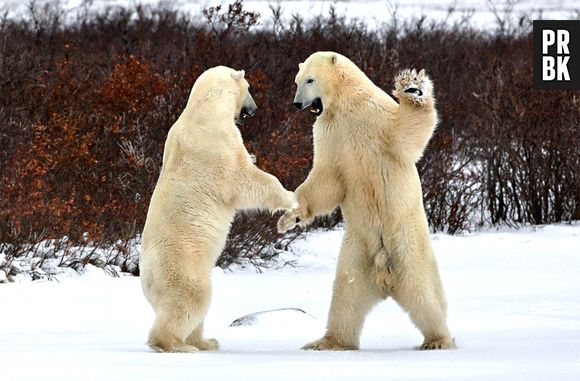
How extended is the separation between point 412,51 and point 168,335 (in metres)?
11.0

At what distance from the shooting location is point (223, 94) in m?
4.24

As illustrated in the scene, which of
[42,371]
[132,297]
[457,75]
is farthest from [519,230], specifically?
[42,371]

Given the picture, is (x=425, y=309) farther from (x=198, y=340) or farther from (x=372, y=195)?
(x=198, y=340)

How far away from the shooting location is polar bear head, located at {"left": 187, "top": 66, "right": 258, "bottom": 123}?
4.21 m

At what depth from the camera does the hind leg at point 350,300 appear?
4129mm

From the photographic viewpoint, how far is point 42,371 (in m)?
3.05

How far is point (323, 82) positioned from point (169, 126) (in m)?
4.41

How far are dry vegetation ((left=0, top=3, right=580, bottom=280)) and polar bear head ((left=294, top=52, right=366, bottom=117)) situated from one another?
3.08 m

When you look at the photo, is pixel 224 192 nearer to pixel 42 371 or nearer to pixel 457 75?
pixel 42 371

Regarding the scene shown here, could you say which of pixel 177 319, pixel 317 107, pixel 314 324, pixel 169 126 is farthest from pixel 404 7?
pixel 177 319

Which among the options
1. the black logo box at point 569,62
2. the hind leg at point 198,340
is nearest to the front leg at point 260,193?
the hind leg at point 198,340

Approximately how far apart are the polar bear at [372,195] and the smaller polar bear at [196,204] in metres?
0.25

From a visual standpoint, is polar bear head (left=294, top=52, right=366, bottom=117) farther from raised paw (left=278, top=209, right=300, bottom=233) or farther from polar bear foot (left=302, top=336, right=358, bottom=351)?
polar bear foot (left=302, top=336, right=358, bottom=351)

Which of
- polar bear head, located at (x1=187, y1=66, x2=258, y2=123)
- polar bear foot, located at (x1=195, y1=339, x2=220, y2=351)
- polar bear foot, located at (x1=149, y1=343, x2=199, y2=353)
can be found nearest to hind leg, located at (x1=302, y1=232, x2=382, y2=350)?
polar bear foot, located at (x1=195, y1=339, x2=220, y2=351)
